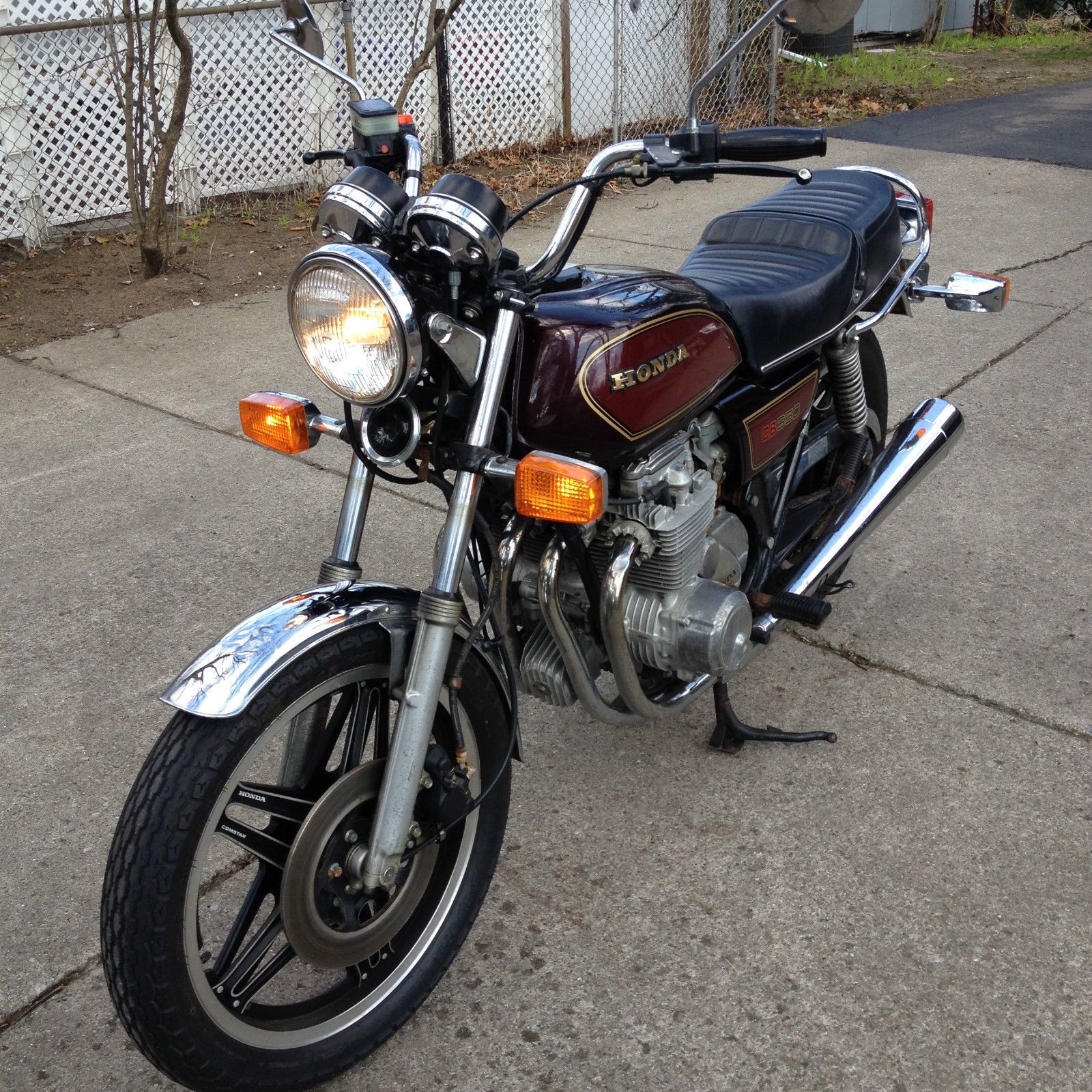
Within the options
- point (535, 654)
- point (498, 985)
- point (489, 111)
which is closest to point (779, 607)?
point (535, 654)

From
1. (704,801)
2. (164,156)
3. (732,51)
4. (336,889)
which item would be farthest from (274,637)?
(164,156)

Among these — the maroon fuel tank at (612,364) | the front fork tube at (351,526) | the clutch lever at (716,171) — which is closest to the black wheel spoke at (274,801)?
the front fork tube at (351,526)

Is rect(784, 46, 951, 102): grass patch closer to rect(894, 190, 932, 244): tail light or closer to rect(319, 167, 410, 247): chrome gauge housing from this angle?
rect(894, 190, 932, 244): tail light

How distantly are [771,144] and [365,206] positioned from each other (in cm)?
69

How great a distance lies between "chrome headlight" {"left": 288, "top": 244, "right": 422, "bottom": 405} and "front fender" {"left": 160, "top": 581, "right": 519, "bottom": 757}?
33 cm

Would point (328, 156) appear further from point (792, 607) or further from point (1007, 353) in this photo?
point (1007, 353)

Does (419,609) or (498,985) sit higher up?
(419,609)

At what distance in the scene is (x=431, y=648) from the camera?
1903 millimetres

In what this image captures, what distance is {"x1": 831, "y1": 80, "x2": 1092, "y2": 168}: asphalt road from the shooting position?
347 inches

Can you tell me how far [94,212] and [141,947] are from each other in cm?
632

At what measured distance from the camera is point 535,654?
2.44m

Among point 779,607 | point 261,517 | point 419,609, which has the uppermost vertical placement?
point 419,609

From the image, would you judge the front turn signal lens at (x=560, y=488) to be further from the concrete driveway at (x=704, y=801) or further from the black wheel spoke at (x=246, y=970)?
the concrete driveway at (x=704, y=801)

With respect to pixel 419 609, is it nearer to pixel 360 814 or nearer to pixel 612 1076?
pixel 360 814
